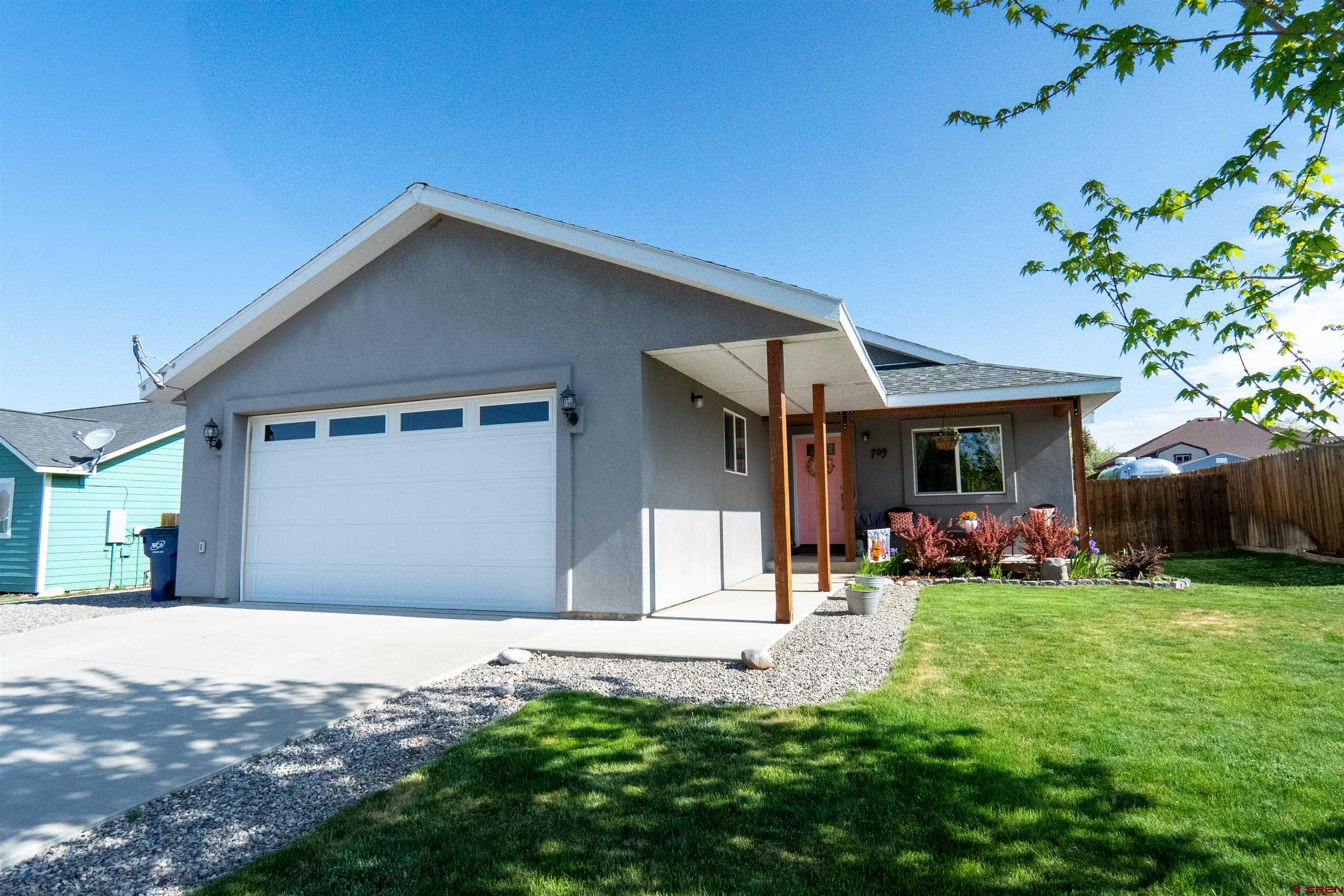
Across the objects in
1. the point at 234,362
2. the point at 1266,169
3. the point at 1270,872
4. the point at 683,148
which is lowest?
the point at 1270,872

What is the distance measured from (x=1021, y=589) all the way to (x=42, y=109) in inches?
597

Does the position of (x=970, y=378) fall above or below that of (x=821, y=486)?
above

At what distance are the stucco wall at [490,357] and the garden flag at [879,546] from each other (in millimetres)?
3529

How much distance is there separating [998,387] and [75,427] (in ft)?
63.0

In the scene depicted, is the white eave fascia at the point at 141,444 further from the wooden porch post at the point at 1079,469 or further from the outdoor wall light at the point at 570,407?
the wooden porch post at the point at 1079,469

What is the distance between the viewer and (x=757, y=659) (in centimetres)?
495

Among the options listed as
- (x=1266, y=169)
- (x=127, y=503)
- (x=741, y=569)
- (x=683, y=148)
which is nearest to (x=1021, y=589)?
(x=741, y=569)

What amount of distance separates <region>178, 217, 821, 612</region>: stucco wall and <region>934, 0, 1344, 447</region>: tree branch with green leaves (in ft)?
10.3

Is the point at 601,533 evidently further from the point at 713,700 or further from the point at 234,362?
the point at 234,362

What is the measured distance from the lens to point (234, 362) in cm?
916

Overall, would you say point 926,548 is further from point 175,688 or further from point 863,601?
point 175,688

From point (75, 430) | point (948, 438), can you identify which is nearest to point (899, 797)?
point (948, 438)

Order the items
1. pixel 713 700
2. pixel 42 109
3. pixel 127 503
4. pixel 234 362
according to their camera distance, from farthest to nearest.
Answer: pixel 127 503 < pixel 42 109 < pixel 234 362 < pixel 713 700

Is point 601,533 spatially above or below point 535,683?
above
